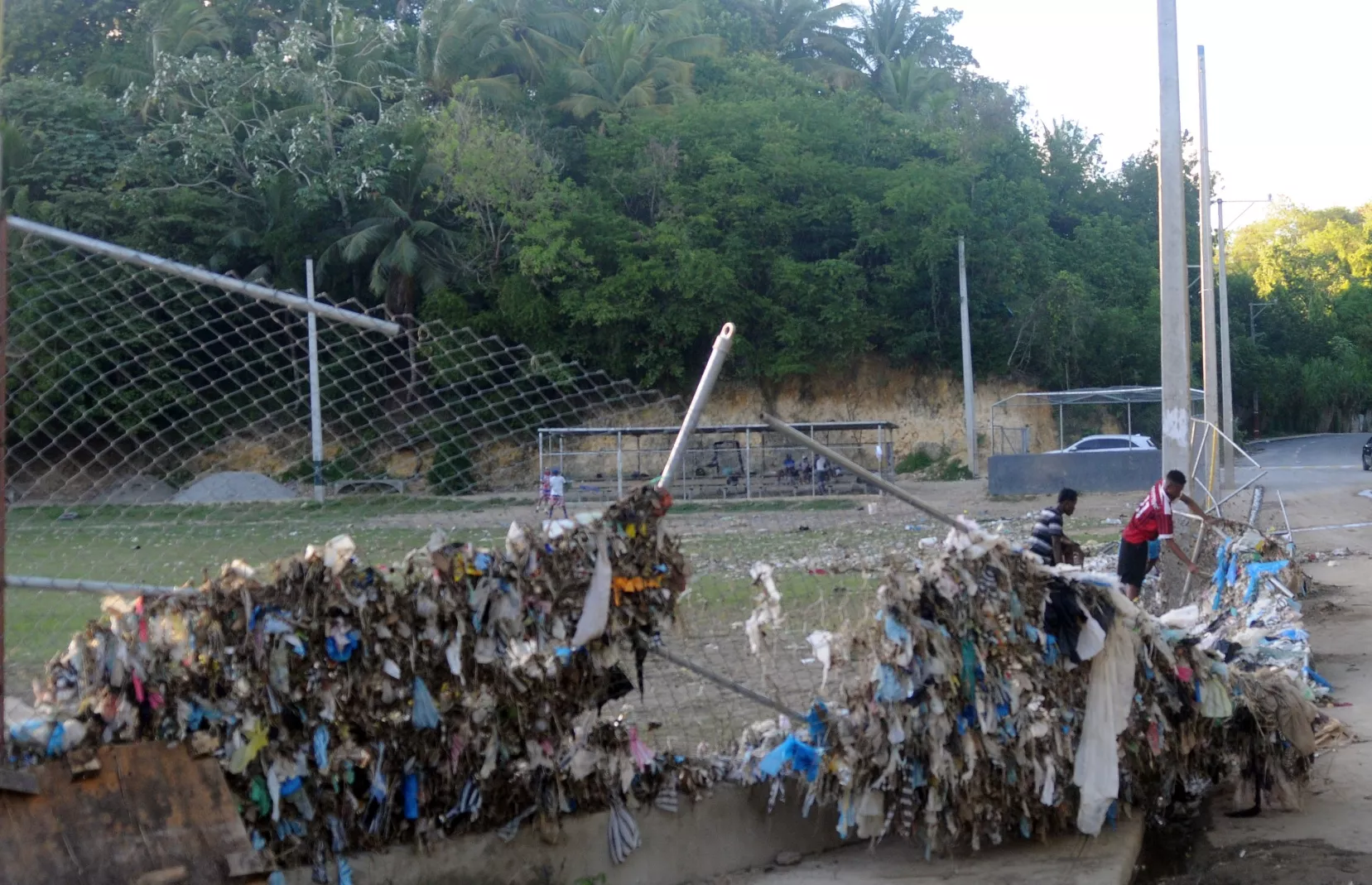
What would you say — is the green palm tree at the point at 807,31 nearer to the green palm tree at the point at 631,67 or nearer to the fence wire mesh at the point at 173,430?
the green palm tree at the point at 631,67

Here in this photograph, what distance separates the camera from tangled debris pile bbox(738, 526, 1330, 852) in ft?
15.3

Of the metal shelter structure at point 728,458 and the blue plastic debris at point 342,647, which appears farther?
the metal shelter structure at point 728,458

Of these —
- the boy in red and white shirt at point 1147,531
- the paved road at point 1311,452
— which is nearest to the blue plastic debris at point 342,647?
the boy in red and white shirt at point 1147,531

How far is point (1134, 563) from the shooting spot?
943 centimetres

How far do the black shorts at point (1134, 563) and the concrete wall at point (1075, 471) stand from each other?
19070mm

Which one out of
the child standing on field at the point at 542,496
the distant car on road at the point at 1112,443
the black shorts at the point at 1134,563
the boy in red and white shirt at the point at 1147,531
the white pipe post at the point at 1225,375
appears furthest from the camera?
the distant car on road at the point at 1112,443

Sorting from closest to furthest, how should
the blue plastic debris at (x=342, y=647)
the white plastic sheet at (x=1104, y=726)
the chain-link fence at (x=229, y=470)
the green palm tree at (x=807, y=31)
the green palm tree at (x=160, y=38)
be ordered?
the blue plastic debris at (x=342, y=647) < the chain-link fence at (x=229, y=470) < the white plastic sheet at (x=1104, y=726) < the green palm tree at (x=160, y=38) < the green palm tree at (x=807, y=31)

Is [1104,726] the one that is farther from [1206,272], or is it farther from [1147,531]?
[1206,272]

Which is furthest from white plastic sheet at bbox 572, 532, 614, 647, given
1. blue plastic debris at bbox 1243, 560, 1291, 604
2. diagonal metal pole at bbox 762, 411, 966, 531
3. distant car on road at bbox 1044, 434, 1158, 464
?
distant car on road at bbox 1044, 434, 1158, 464

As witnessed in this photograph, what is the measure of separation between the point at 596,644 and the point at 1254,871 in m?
2.93

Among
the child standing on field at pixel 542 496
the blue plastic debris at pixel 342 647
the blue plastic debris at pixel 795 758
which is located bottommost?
the blue plastic debris at pixel 795 758

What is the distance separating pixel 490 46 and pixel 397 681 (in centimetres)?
3927

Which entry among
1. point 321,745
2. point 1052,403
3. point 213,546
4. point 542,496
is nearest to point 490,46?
point 1052,403

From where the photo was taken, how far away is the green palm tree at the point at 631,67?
132 ft
